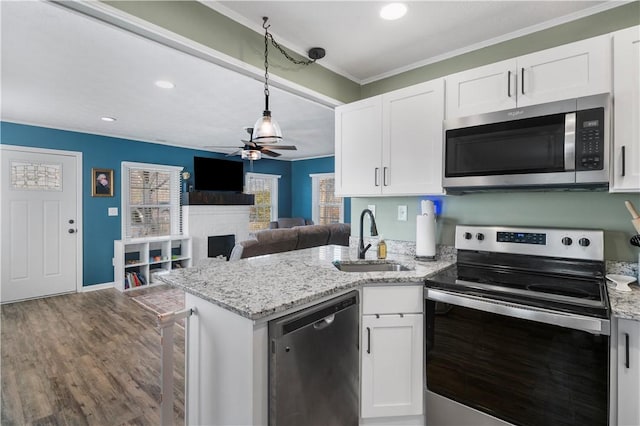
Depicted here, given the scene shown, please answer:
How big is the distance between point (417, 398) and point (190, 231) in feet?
16.5

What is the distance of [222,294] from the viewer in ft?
4.32

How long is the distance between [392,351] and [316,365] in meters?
0.52

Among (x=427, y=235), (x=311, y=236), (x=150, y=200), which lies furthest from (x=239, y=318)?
(x=150, y=200)

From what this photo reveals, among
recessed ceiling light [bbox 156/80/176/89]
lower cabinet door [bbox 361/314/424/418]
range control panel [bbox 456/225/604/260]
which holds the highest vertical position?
recessed ceiling light [bbox 156/80/176/89]

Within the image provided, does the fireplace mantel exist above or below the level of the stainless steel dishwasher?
above

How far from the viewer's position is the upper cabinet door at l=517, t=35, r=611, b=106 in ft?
5.08

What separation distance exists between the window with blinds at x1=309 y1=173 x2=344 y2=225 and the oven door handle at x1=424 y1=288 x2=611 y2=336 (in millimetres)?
5621

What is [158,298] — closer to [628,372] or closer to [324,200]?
[324,200]

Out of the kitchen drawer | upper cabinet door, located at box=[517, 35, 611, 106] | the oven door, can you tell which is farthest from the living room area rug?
upper cabinet door, located at box=[517, 35, 611, 106]

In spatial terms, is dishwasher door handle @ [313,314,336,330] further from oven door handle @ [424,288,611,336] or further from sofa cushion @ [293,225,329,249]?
sofa cushion @ [293,225,329,249]

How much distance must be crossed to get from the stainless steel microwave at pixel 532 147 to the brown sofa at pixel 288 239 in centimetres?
250

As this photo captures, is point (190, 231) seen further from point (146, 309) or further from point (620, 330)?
point (620, 330)

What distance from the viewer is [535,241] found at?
6.11ft

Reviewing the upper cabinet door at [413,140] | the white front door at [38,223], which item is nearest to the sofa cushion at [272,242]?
the upper cabinet door at [413,140]
